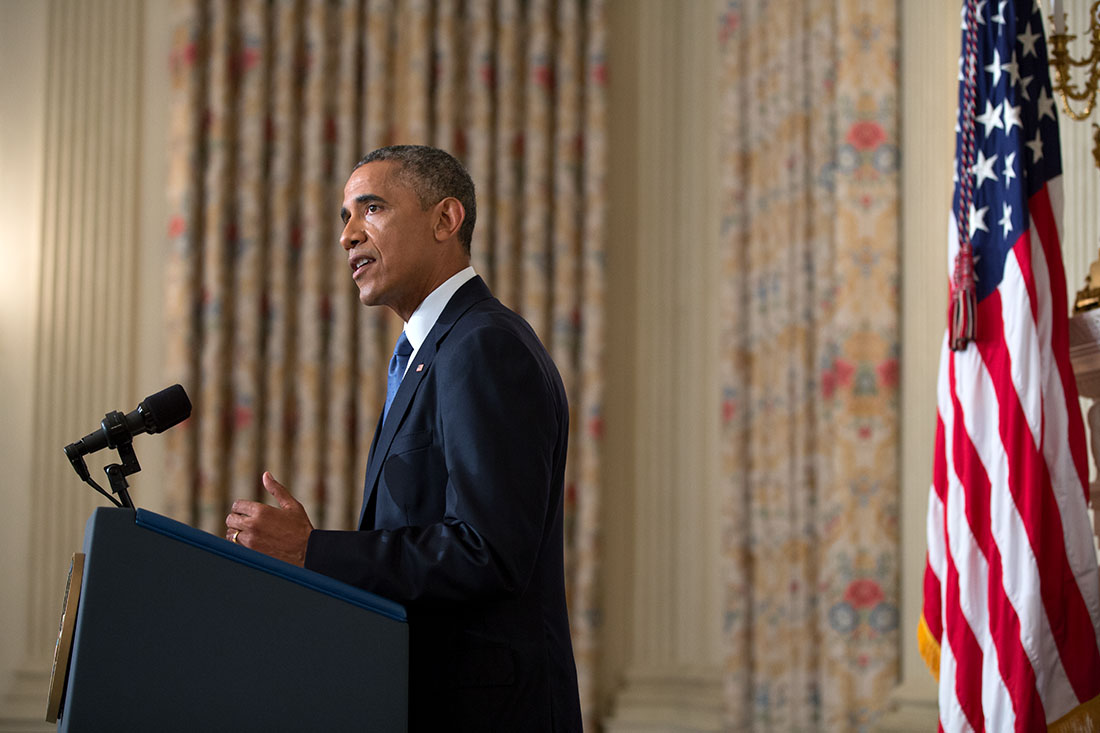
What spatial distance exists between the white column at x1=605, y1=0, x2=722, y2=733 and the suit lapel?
9.27 ft

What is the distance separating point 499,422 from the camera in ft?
5.81

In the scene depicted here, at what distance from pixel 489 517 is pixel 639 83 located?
3572mm

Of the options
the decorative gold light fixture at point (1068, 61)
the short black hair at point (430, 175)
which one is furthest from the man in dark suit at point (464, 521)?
the decorative gold light fixture at point (1068, 61)

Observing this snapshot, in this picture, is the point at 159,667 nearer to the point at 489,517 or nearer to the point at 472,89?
the point at 489,517

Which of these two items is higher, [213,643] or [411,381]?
[411,381]

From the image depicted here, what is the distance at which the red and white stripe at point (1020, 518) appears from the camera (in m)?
2.73

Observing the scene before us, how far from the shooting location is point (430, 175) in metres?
2.12

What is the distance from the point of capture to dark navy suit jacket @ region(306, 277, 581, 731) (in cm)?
169

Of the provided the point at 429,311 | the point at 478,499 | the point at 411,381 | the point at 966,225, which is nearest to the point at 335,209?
the point at 966,225

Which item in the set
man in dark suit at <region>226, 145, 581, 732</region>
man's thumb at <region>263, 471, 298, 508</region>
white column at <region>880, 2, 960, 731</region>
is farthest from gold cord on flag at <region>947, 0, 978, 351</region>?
man's thumb at <region>263, 471, 298, 508</region>

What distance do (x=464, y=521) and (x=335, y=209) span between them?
319cm

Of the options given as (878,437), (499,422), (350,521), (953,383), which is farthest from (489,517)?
(350,521)

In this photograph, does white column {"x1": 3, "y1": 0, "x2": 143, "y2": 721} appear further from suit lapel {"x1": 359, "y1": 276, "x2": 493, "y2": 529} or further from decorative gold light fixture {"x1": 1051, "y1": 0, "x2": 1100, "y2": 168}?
decorative gold light fixture {"x1": 1051, "y1": 0, "x2": 1100, "y2": 168}

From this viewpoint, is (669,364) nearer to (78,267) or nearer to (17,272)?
(78,267)
